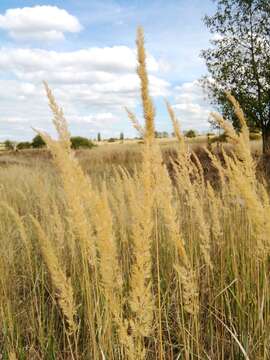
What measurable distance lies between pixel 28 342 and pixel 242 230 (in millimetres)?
1590

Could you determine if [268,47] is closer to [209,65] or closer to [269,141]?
[209,65]

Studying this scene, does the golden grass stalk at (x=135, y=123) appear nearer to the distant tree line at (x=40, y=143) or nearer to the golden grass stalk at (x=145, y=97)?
Answer: the golden grass stalk at (x=145, y=97)

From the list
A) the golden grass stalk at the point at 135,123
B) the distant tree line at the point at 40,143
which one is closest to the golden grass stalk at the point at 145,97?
the golden grass stalk at the point at 135,123

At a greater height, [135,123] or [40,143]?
[40,143]

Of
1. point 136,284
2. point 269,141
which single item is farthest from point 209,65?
point 136,284

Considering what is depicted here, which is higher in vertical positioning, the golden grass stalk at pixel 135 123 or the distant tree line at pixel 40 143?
the distant tree line at pixel 40 143

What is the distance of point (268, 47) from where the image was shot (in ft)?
43.6

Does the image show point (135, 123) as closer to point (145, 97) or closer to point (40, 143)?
point (145, 97)

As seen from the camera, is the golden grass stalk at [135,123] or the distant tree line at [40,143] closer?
the golden grass stalk at [135,123]

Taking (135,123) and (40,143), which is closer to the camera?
(135,123)

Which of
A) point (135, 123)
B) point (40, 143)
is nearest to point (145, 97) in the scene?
point (135, 123)

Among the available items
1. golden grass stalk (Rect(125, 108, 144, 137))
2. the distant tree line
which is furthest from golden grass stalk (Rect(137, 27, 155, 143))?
the distant tree line

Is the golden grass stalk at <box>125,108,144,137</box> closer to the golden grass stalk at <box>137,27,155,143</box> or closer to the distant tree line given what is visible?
the golden grass stalk at <box>137,27,155,143</box>

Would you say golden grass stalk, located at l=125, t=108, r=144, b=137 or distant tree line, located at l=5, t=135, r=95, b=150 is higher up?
distant tree line, located at l=5, t=135, r=95, b=150
